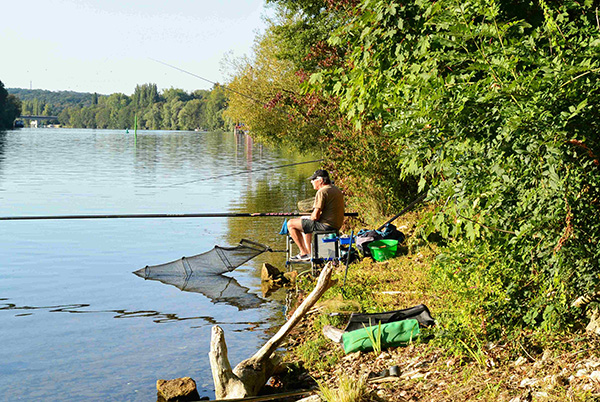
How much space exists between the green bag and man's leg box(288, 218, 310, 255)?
13.5ft

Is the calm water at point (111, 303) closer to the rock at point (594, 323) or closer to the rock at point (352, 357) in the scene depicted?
the rock at point (352, 357)

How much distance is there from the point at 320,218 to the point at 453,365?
5.32 m

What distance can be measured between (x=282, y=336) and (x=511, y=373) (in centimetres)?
216

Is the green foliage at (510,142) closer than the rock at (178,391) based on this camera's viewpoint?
Yes

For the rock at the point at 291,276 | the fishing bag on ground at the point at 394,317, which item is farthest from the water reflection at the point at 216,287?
the fishing bag on ground at the point at 394,317

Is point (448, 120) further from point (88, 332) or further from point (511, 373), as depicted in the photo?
point (88, 332)

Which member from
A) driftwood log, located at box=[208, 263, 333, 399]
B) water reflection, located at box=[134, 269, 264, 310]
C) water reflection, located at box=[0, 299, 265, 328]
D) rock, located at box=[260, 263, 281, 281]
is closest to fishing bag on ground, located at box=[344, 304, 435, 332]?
driftwood log, located at box=[208, 263, 333, 399]

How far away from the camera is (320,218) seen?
1048 centimetres

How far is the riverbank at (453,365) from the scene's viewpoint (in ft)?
14.8

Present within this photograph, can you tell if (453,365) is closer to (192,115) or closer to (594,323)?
(594,323)

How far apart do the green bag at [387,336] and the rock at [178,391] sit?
4.66 feet

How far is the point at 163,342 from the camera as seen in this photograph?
8391 mm

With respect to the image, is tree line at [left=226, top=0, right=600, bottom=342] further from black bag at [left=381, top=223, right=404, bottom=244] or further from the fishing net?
the fishing net

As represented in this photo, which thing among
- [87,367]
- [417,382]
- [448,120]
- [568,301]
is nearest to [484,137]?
[448,120]
